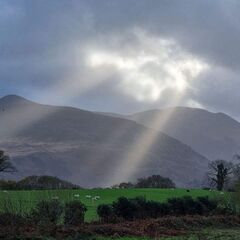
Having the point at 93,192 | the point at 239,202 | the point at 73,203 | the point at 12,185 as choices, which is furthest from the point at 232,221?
the point at 12,185

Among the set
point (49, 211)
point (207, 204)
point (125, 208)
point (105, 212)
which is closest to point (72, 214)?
point (49, 211)

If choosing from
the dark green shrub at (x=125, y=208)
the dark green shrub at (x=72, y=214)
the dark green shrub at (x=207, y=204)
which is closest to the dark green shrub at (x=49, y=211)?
the dark green shrub at (x=72, y=214)

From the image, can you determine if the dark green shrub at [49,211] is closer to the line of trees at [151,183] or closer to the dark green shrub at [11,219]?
the dark green shrub at [11,219]

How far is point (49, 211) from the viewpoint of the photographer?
28.7 meters

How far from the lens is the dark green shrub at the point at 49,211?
28.4m

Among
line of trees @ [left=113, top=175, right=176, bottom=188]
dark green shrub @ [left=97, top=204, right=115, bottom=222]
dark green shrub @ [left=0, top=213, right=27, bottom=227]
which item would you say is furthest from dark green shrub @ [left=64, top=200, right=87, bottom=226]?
line of trees @ [left=113, top=175, right=176, bottom=188]

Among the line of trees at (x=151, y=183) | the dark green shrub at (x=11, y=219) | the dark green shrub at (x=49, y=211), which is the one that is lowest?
the dark green shrub at (x=11, y=219)

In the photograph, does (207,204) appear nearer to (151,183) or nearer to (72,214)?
(72,214)

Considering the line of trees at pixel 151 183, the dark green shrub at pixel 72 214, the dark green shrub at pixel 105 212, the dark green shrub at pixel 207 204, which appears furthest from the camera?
the line of trees at pixel 151 183

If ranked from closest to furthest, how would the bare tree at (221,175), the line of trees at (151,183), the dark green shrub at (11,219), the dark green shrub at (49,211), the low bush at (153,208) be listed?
1. the dark green shrub at (11,219)
2. the dark green shrub at (49,211)
3. the low bush at (153,208)
4. the bare tree at (221,175)
5. the line of trees at (151,183)

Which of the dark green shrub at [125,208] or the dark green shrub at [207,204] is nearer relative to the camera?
the dark green shrub at [125,208]

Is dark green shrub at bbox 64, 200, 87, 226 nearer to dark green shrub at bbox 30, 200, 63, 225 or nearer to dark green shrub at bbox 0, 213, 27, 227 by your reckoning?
dark green shrub at bbox 30, 200, 63, 225

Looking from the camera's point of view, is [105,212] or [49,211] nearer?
[49,211]

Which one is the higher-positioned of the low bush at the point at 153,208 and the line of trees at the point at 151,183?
the line of trees at the point at 151,183
